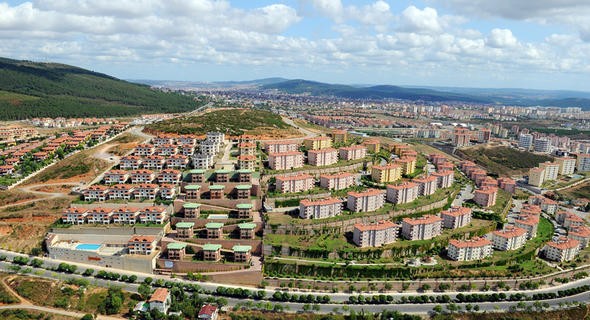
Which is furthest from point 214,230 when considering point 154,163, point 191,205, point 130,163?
point 130,163

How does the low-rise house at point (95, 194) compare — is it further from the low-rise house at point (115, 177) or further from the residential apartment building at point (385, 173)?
the residential apartment building at point (385, 173)

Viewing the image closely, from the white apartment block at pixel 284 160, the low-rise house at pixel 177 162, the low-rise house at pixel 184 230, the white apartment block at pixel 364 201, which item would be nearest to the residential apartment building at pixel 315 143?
the white apartment block at pixel 284 160

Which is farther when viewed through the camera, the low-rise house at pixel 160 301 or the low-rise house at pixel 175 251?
the low-rise house at pixel 175 251

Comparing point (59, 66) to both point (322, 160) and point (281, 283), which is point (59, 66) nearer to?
point (322, 160)

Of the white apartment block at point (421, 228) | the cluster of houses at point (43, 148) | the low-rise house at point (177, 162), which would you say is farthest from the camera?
the cluster of houses at point (43, 148)

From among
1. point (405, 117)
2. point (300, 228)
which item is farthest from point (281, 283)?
point (405, 117)
